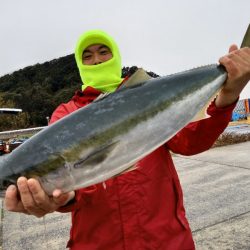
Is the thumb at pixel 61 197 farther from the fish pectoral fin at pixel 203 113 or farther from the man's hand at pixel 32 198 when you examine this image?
the fish pectoral fin at pixel 203 113

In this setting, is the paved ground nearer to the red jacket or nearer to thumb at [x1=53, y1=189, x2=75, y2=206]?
the red jacket

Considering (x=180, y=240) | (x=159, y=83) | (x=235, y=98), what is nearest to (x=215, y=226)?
(x=180, y=240)

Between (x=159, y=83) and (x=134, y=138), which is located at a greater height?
(x=159, y=83)

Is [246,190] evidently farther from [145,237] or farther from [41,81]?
[41,81]

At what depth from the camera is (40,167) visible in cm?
171

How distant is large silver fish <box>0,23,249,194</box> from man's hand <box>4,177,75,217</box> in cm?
4

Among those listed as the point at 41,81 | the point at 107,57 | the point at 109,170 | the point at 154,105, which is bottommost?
the point at 41,81

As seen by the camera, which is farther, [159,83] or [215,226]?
[215,226]

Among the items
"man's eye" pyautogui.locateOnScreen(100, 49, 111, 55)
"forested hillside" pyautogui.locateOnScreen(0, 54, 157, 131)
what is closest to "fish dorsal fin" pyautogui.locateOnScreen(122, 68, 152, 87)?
"man's eye" pyautogui.locateOnScreen(100, 49, 111, 55)

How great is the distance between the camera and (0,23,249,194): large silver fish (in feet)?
5.49

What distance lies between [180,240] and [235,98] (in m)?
0.84

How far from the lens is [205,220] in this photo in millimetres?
4953

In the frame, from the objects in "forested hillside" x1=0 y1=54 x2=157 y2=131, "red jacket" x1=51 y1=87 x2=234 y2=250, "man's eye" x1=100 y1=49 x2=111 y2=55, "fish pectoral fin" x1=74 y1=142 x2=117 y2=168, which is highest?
"man's eye" x1=100 y1=49 x2=111 y2=55

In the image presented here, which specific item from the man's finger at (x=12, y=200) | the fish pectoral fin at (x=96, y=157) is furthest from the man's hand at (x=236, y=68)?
the man's finger at (x=12, y=200)
